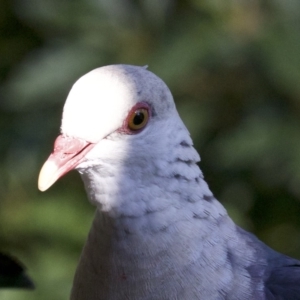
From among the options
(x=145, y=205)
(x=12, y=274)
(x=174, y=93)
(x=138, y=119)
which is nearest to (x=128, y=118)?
(x=138, y=119)

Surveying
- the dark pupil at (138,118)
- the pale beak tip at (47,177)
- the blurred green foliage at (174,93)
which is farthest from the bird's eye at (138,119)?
the blurred green foliage at (174,93)

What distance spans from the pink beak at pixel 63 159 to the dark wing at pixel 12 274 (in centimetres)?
16

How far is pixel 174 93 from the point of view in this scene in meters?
1.72

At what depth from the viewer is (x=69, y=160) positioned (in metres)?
0.96

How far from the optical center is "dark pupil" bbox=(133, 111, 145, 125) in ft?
3.36

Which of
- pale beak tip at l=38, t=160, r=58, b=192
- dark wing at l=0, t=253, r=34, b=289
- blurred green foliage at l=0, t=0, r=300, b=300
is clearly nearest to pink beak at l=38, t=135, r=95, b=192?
pale beak tip at l=38, t=160, r=58, b=192

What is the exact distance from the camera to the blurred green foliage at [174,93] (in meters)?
1.57

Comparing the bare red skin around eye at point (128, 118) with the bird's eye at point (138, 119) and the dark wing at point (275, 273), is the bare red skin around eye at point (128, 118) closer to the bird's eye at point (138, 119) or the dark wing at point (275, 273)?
the bird's eye at point (138, 119)

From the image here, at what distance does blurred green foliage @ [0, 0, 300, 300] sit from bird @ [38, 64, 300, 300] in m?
0.51

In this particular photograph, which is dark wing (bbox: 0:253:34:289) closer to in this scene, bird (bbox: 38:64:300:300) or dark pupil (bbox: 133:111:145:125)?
bird (bbox: 38:64:300:300)

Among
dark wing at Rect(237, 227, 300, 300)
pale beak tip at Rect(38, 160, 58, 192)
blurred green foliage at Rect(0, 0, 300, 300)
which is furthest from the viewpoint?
blurred green foliage at Rect(0, 0, 300, 300)

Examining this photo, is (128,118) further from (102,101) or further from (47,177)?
(47,177)

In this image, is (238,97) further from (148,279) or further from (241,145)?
(148,279)

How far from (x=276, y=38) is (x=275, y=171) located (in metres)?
0.38
